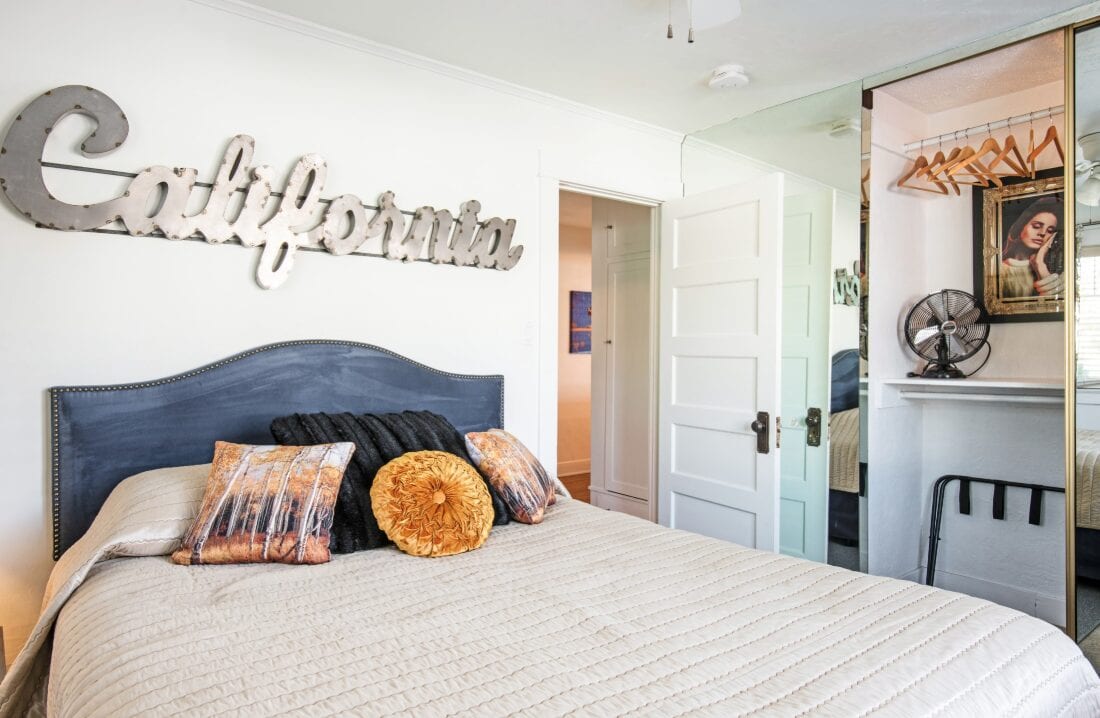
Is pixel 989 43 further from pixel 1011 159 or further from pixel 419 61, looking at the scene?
pixel 419 61

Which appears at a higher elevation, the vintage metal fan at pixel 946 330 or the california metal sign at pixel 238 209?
the california metal sign at pixel 238 209

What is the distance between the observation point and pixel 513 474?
219 centimetres

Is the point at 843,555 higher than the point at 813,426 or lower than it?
lower

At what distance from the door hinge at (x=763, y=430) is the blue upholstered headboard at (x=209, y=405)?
1336 millimetres

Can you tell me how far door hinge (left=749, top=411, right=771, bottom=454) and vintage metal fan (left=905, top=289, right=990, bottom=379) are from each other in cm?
77

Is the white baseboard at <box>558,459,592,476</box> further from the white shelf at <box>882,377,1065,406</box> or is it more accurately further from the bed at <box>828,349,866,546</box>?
the white shelf at <box>882,377,1065,406</box>

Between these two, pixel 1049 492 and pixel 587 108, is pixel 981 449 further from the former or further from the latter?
pixel 587 108

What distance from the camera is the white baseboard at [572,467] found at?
20.0ft

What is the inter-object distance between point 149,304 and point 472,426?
133 cm

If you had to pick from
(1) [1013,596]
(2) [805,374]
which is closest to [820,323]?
(2) [805,374]

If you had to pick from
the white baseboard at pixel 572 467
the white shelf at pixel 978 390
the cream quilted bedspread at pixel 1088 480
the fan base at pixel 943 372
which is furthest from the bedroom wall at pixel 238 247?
the white baseboard at pixel 572 467

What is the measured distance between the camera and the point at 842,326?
2.86 m

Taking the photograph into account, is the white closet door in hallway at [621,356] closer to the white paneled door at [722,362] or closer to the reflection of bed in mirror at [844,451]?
the white paneled door at [722,362]

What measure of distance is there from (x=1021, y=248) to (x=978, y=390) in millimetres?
642
